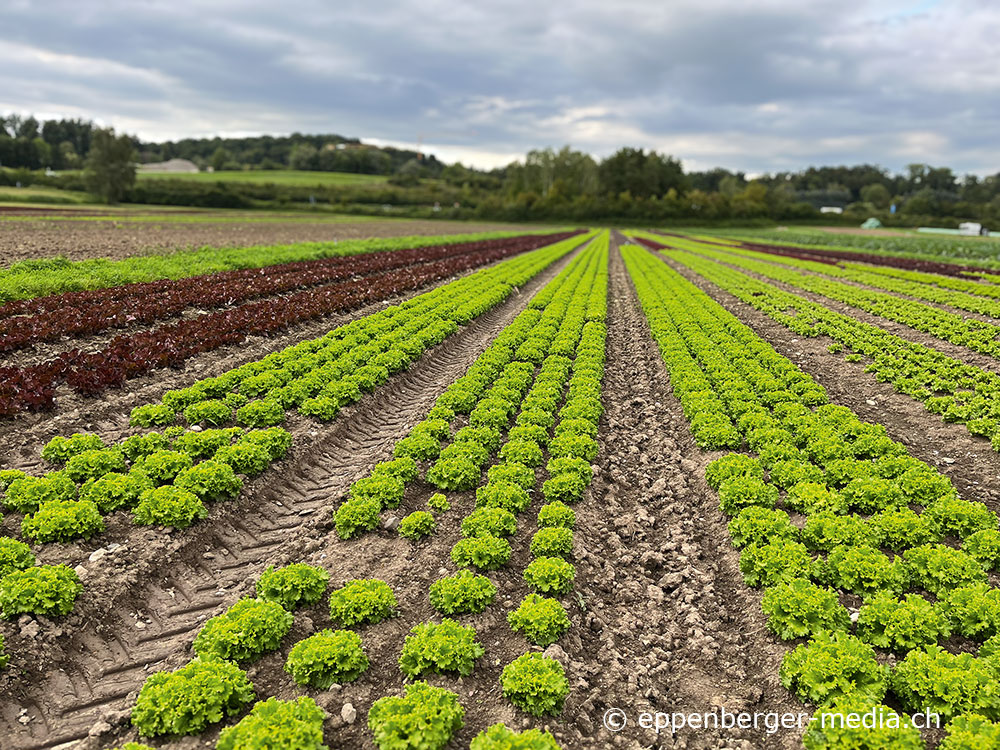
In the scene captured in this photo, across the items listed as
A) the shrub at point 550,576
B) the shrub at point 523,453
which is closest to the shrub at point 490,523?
the shrub at point 550,576

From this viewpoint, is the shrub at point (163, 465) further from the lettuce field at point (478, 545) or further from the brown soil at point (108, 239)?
the brown soil at point (108, 239)

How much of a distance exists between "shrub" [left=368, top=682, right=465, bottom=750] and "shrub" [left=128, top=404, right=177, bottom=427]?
305 inches

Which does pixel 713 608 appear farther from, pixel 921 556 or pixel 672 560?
pixel 921 556

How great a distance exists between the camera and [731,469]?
970cm

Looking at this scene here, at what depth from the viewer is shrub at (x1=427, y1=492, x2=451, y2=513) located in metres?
8.72

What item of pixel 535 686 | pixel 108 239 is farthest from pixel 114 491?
pixel 108 239

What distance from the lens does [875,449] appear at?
10.3 m

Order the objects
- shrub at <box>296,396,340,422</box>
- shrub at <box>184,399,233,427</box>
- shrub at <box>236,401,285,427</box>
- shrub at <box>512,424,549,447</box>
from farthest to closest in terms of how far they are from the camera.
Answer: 1. shrub at <box>296,396,340,422</box>
2. shrub at <box>512,424,549,447</box>
3. shrub at <box>236,401,285,427</box>
4. shrub at <box>184,399,233,427</box>

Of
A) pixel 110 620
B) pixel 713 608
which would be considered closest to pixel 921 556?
pixel 713 608

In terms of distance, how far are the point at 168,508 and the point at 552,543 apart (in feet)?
18.0

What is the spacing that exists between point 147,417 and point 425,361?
7951 mm

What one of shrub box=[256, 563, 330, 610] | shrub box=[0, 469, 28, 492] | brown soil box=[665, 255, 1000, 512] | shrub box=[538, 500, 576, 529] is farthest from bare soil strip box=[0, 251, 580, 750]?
brown soil box=[665, 255, 1000, 512]

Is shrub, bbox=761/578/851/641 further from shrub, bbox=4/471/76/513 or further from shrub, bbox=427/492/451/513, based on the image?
shrub, bbox=4/471/76/513

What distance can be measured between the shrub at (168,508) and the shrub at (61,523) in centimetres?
50
